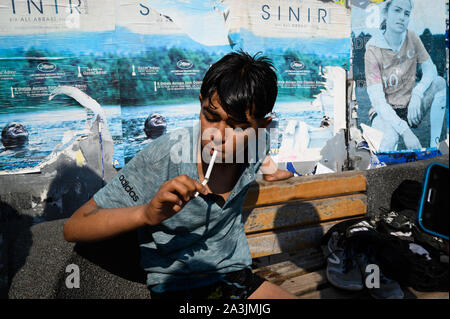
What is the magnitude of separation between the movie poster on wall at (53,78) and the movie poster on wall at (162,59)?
0.14 metres

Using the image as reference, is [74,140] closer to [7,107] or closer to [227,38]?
[7,107]

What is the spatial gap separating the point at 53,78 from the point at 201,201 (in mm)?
2402

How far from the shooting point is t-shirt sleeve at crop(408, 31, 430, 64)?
15.0 ft

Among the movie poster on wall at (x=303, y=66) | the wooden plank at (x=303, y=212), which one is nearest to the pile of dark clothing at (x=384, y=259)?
the wooden plank at (x=303, y=212)

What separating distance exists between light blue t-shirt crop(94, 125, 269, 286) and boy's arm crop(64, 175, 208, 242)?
8cm

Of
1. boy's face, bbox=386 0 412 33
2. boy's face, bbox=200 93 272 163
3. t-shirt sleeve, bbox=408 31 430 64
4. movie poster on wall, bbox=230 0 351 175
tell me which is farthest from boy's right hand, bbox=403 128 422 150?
boy's face, bbox=200 93 272 163

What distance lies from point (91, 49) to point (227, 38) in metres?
1.37

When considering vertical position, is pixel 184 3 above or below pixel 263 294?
above

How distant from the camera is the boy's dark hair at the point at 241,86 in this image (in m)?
A: 1.31

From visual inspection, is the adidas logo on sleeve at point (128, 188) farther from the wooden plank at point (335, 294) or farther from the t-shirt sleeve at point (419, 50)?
the t-shirt sleeve at point (419, 50)

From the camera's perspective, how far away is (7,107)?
2949 millimetres

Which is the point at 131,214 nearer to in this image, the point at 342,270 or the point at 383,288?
the point at 342,270

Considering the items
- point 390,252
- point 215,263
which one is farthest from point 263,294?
point 390,252

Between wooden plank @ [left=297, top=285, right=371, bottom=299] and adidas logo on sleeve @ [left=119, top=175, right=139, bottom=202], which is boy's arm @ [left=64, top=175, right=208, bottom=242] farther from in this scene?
wooden plank @ [left=297, top=285, right=371, bottom=299]
